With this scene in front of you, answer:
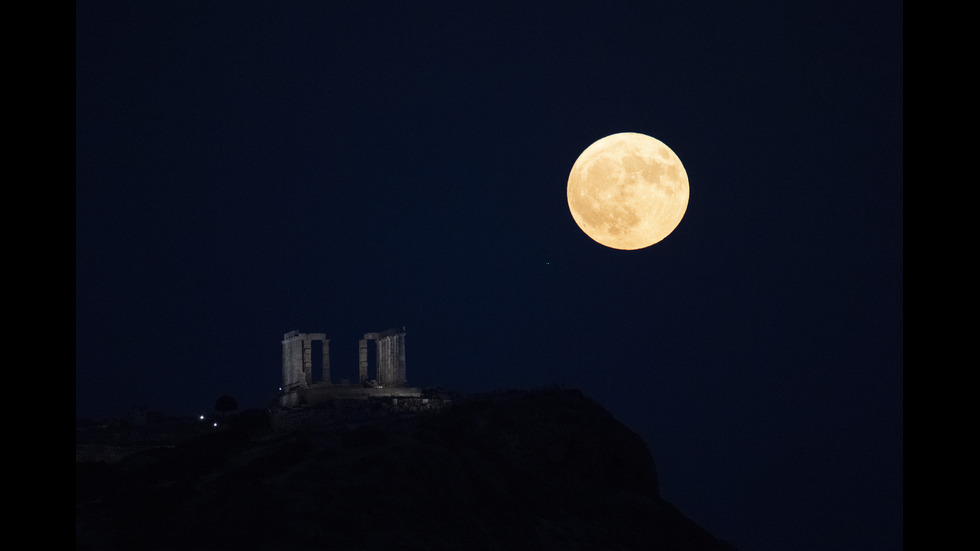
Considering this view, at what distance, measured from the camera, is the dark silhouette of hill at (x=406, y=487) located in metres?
36.5

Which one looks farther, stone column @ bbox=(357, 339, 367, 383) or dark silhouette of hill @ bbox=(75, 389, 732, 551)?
stone column @ bbox=(357, 339, 367, 383)

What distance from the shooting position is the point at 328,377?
63.7 metres

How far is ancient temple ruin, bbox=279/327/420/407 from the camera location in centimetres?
5766

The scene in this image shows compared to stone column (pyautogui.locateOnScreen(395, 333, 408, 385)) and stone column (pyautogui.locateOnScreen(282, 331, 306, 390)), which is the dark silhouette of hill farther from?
stone column (pyautogui.locateOnScreen(395, 333, 408, 385))

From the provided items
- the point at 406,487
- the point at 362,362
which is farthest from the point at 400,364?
the point at 406,487

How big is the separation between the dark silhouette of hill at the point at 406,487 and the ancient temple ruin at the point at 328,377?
410 cm

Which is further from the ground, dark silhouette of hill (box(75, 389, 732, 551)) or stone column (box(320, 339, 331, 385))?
stone column (box(320, 339, 331, 385))

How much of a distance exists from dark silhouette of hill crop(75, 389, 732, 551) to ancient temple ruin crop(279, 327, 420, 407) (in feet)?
13.4

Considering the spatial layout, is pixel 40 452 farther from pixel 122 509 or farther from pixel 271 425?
pixel 271 425

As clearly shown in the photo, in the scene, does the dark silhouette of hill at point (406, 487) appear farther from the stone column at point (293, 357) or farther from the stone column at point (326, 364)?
the stone column at point (326, 364)

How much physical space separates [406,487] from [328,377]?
23919 mm

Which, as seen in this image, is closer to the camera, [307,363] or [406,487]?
[406,487]

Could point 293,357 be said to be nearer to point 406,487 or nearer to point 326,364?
point 326,364

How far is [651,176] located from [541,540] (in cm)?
2211
